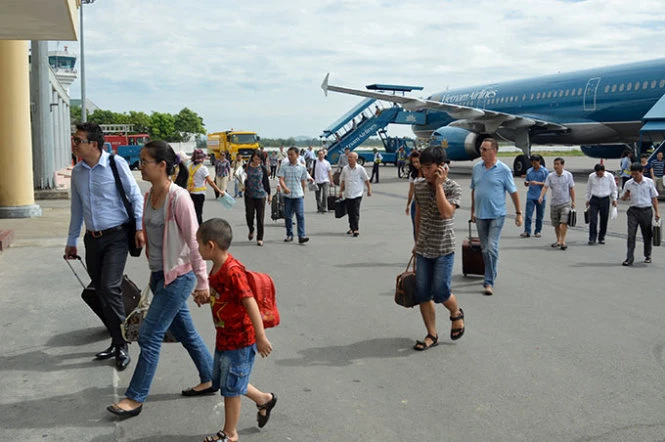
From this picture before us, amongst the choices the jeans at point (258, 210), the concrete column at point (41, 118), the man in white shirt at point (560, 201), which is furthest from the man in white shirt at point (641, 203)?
the concrete column at point (41, 118)

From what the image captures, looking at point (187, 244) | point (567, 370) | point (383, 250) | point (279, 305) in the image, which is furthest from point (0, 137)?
point (567, 370)

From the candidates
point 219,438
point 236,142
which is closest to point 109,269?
point 219,438

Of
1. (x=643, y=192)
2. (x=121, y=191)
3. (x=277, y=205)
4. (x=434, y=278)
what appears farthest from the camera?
(x=277, y=205)

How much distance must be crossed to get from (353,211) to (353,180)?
2.31 feet

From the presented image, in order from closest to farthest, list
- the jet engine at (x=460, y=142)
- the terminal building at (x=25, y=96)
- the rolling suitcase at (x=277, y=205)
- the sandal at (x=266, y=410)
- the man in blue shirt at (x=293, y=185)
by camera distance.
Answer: the sandal at (x=266, y=410), the terminal building at (x=25, y=96), the man in blue shirt at (x=293, y=185), the rolling suitcase at (x=277, y=205), the jet engine at (x=460, y=142)

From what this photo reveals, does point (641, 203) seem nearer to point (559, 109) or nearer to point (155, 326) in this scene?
point (155, 326)

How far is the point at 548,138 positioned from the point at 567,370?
27.6 m

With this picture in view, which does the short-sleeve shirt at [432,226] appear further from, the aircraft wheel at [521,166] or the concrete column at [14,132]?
the aircraft wheel at [521,166]

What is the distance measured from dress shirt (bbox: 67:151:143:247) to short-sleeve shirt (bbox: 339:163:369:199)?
8706mm

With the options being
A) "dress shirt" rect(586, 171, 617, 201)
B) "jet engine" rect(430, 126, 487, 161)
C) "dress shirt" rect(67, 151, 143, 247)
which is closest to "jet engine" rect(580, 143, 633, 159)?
"jet engine" rect(430, 126, 487, 161)

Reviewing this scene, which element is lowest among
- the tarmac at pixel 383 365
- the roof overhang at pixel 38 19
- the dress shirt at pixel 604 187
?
the tarmac at pixel 383 365

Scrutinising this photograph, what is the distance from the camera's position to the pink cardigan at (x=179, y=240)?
447cm

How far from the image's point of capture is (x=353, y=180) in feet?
46.7

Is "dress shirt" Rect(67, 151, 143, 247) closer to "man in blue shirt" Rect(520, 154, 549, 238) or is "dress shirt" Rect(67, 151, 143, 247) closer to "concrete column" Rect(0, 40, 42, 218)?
"man in blue shirt" Rect(520, 154, 549, 238)
